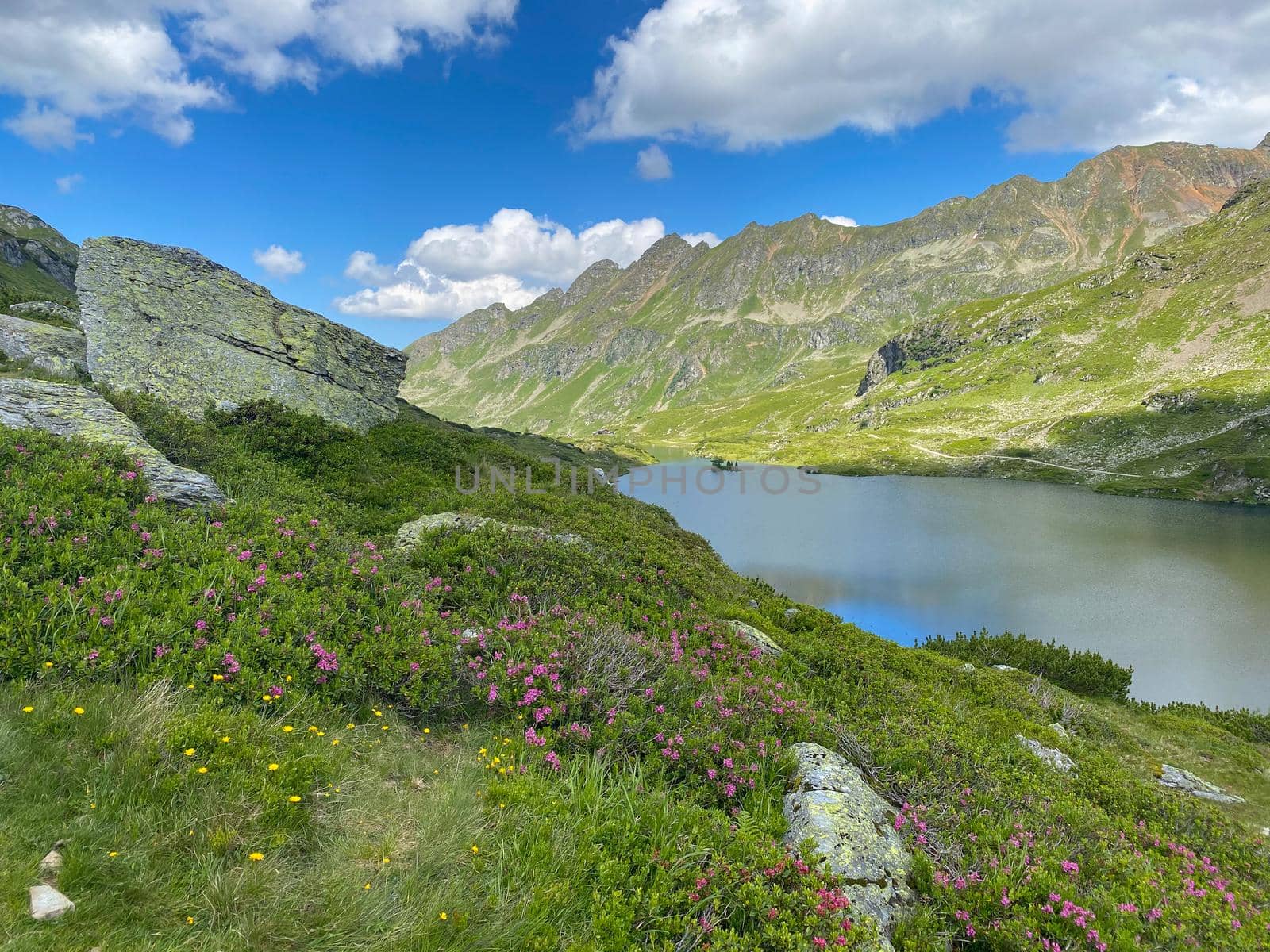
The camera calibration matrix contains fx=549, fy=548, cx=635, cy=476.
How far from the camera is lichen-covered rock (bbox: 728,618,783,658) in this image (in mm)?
11852

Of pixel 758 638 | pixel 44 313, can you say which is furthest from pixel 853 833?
pixel 44 313

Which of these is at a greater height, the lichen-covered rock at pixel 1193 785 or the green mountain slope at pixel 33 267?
the green mountain slope at pixel 33 267

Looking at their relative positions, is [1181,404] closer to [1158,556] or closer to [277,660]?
[1158,556]

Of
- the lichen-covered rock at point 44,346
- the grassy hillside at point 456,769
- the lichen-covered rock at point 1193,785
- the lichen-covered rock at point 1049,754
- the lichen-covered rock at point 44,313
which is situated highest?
the lichen-covered rock at point 44,313

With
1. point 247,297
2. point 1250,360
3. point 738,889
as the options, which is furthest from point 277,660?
point 1250,360

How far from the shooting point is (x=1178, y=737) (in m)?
19.4

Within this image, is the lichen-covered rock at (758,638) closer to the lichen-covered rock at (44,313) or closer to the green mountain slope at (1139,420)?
the lichen-covered rock at (44,313)

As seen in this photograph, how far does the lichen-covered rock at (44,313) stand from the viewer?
19922mm

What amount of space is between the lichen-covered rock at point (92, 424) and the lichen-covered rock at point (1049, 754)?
15945mm

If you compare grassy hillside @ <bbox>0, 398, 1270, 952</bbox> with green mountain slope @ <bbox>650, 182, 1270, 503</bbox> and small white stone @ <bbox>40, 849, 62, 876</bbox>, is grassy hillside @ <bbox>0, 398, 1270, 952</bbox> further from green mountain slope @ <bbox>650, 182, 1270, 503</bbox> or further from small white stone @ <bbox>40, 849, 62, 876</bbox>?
green mountain slope @ <bbox>650, 182, 1270, 503</bbox>

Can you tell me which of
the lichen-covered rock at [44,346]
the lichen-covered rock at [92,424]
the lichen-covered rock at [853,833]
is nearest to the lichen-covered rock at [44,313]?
the lichen-covered rock at [44,346]

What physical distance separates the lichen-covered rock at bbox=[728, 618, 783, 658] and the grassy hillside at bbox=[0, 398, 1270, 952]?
0.51 metres

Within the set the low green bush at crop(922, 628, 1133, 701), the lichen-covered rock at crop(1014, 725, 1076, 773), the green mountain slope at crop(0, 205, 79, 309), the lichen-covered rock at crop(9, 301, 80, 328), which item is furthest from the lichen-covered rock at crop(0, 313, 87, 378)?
Result: the green mountain slope at crop(0, 205, 79, 309)

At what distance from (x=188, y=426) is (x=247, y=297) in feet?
42.4
